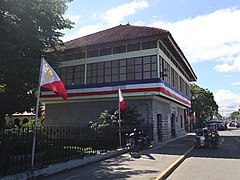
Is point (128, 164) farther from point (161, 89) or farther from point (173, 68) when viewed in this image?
point (173, 68)

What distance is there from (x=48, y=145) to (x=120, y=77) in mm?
11669

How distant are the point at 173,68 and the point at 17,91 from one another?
1565cm

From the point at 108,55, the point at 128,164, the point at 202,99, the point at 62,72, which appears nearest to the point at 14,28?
the point at 128,164

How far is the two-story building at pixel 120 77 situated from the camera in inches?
751

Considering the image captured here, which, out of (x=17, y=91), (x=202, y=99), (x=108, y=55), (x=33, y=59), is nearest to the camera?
(x=33, y=59)

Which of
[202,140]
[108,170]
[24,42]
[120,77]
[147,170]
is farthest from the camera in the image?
[120,77]

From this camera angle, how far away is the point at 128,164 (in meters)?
10.1

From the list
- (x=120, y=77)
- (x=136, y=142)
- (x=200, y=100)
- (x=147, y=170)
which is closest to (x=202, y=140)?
(x=136, y=142)

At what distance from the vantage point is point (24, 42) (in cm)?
1216

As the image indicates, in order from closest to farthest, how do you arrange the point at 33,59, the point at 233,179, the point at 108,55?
the point at 233,179, the point at 33,59, the point at 108,55

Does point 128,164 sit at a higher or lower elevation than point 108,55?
lower

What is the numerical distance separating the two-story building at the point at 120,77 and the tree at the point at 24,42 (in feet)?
14.6

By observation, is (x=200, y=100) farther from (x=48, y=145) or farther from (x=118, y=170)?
(x=48, y=145)

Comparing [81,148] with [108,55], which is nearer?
[81,148]
